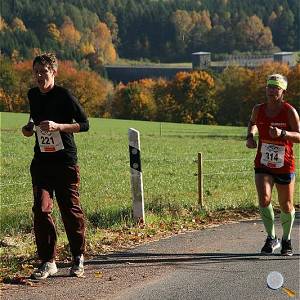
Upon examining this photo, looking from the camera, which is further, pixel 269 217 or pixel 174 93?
pixel 174 93

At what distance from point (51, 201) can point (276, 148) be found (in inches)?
99.3

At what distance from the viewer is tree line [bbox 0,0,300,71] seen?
12138 centimetres

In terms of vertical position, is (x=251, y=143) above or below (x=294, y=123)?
below

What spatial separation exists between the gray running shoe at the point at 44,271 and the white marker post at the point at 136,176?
271cm

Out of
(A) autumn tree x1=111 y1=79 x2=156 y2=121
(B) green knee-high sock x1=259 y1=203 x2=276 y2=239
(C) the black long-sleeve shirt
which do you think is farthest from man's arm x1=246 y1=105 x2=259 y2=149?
(A) autumn tree x1=111 y1=79 x2=156 y2=121

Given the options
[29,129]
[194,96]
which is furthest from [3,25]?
[29,129]

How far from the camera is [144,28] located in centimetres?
14100

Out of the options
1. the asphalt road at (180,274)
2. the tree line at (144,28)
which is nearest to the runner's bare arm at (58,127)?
the asphalt road at (180,274)

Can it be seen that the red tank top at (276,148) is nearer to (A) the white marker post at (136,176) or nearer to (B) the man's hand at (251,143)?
(B) the man's hand at (251,143)

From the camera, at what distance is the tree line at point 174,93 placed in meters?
89.4

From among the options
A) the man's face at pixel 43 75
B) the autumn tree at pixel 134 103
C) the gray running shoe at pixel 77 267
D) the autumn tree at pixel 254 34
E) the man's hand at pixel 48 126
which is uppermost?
the autumn tree at pixel 254 34

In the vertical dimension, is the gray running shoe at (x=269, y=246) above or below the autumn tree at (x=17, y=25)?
below

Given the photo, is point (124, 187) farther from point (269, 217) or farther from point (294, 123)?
point (294, 123)

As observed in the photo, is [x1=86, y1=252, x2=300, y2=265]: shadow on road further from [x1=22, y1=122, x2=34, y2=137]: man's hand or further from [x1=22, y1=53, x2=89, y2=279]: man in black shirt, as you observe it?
[x1=22, y1=122, x2=34, y2=137]: man's hand
